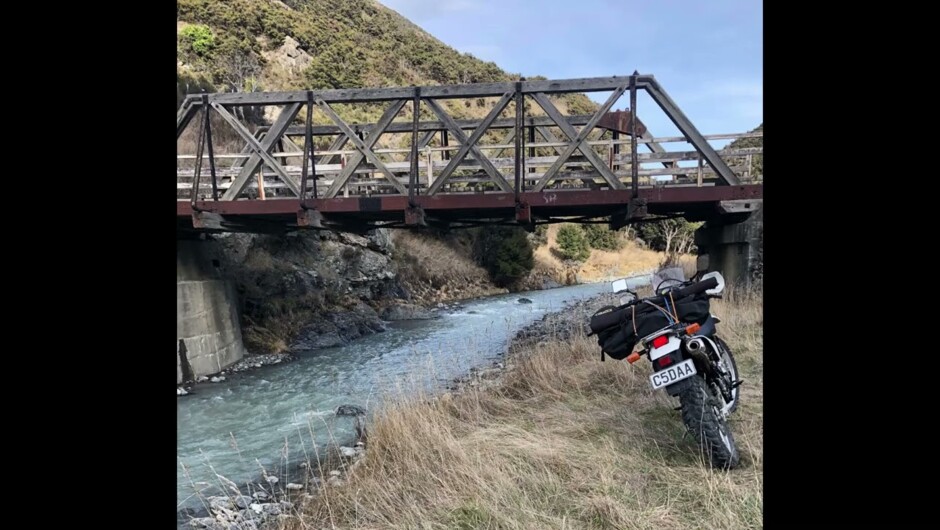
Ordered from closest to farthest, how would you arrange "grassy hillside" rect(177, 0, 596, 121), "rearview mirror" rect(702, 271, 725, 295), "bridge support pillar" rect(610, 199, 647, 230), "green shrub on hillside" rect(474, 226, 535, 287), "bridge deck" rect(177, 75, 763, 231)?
"rearview mirror" rect(702, 271, 725, 295) < "bridge deck" rect(177, 75, 763, 231) < "bridge support pillar" rect(610, 199, 647, 230) < "green shrub on hillside" rect(474, 226, 535, 287) < "grassy hillside" rect(177, 0, 596, 121)

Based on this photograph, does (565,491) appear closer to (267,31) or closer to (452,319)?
(452,319)

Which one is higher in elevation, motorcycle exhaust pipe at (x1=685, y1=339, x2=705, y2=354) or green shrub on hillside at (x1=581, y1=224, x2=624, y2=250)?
green shrub on hillside at (x1=581, y1=224, x2=624, y2=250)

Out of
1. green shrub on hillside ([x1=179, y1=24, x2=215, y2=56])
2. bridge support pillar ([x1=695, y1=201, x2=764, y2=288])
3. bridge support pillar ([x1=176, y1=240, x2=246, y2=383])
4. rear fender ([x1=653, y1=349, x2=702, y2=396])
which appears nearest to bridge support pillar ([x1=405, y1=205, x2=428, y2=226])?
bridge support pillar ([x1=176, y1=240, x2=246, y2=383])

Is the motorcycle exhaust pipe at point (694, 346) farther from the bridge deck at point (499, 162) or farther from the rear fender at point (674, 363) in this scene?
the bridge deck at point (499, 162)

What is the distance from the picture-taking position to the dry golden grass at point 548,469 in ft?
10.2

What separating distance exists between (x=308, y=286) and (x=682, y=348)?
15380 mm

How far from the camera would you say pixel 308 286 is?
17.4 m

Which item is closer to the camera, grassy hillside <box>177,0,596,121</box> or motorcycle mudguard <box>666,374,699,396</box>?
motorcycle mudguard <box>666,374,699,396</box>

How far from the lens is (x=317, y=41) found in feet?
138

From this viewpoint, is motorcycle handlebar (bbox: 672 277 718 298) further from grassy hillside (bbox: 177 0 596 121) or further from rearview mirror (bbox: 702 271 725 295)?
grassy hillside (bbox: 177 0 596 121)

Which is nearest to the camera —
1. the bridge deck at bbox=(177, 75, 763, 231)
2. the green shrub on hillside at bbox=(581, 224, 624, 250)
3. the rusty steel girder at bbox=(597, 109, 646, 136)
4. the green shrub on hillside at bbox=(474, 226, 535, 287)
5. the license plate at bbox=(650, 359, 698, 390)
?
the license plate at bbox=(650, 359, 698, 390)

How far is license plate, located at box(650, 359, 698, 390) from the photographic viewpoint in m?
3.44
